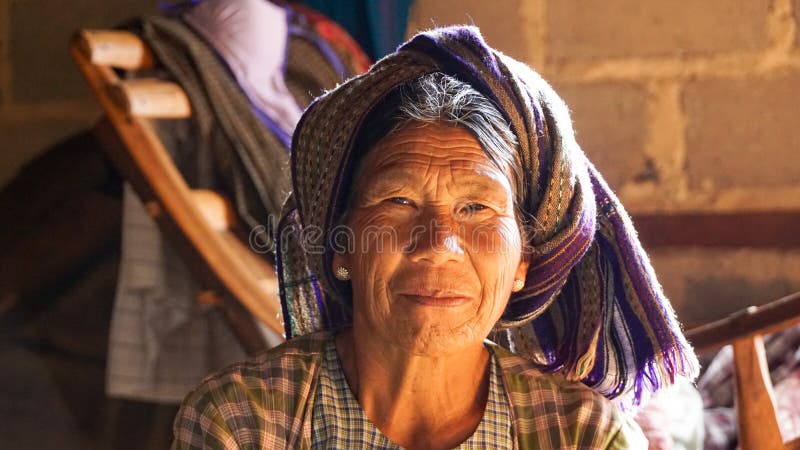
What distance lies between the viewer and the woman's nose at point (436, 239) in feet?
5.17

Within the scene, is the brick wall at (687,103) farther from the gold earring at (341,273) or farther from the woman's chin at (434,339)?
the woman's chin at (434,339)

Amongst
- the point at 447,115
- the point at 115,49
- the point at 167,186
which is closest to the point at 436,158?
the point at 447,115

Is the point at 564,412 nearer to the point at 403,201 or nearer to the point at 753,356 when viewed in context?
the point at 403,201

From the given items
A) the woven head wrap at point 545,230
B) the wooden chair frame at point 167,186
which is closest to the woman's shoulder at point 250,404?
the woven head wrap at point 545,230

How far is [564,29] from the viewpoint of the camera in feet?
10.6

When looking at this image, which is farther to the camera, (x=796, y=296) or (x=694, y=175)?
(x=694, y=175)

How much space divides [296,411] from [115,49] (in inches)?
51.7

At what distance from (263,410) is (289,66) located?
5.40ft

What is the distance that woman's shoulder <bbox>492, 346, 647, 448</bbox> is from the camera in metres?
1.65

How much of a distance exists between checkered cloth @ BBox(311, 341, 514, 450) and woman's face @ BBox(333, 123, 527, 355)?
0.36 ft

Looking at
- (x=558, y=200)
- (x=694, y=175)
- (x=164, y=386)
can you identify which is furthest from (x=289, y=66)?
(x=558, y=200)

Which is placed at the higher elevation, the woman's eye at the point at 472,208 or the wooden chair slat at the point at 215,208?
the woman's eye at the point at 472,208

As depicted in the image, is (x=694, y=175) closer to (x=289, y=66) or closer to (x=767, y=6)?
(x=767, y=6)

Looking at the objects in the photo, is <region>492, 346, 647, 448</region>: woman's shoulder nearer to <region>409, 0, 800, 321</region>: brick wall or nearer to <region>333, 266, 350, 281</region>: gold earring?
<region>333, 266, 350, 281</region>: gold earring
